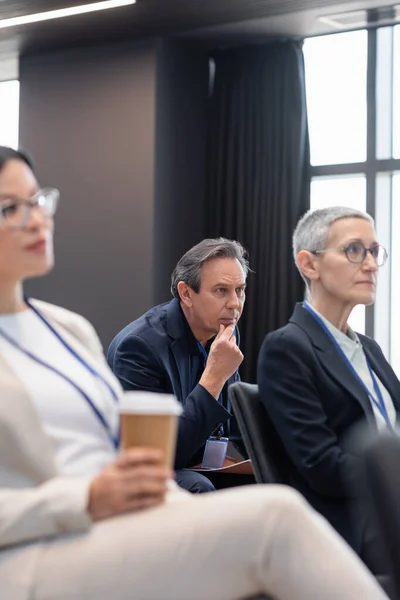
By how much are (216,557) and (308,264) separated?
4.92ft

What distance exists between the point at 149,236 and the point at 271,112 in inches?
53.8

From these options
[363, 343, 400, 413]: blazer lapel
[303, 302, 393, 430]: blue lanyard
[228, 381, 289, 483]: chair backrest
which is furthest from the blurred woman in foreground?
[363, 343, 400, 413]: blazer lapel

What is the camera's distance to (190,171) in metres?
7.34

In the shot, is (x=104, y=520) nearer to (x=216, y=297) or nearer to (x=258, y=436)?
(x=258, y=436)

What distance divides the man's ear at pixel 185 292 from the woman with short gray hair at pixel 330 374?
796 millimetres

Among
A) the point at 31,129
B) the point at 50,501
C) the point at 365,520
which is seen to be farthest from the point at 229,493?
the point at 31,129

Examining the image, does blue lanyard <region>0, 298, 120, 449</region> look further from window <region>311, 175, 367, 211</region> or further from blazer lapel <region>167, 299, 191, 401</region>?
window <region>311, 175, 367, 211</region>

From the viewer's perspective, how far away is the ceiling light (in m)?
6.46

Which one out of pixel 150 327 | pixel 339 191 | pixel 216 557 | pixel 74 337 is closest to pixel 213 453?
pixel 150 327

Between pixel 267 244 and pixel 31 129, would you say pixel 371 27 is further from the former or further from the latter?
pixel 31 129

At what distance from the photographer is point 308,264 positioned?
281cm

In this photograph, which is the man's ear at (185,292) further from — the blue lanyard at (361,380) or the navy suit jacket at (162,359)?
the blue lanyard at (361,380)

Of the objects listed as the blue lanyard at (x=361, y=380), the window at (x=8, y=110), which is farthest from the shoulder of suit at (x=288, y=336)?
the window at (x=8, y=110)

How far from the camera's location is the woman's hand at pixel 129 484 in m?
1.48
